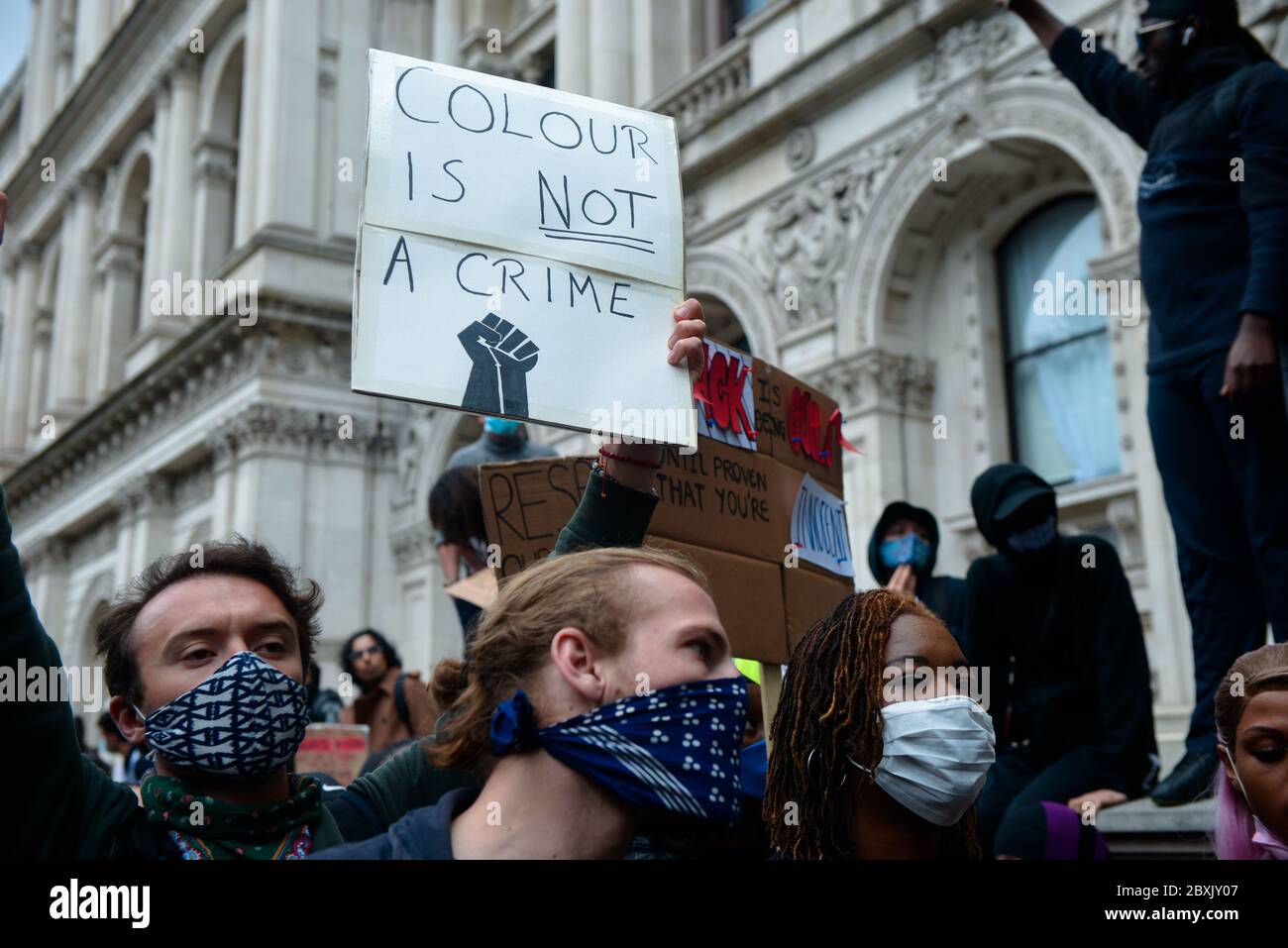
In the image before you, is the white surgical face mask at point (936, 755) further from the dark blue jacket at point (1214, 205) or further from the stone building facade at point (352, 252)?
the stone building facade at point (352, 252)

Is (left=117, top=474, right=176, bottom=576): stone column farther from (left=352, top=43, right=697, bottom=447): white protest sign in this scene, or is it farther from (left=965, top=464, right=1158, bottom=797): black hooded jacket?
(left=352, top=43, right=697, bottom=447): white protest sign

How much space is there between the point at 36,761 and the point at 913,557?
3.74 metres

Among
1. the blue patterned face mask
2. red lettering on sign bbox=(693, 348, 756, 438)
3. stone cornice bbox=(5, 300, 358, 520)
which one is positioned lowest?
the blue patterned face mask

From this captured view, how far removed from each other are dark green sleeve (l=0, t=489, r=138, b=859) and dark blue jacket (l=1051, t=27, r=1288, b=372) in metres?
3.63

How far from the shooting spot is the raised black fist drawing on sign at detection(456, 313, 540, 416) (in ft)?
8.23

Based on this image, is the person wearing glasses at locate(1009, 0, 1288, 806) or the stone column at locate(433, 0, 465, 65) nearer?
the person wearing glasses at locate(1009, 0, 1288, 806)

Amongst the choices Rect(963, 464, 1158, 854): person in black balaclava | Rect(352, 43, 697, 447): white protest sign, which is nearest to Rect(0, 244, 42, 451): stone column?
Rect(963, 464, 1158, 854): person in black balaclava

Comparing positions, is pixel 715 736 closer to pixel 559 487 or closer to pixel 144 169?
pixel 559 487

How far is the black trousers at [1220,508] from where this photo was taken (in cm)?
413

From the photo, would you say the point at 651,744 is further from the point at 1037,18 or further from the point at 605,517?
the point at 1037,18

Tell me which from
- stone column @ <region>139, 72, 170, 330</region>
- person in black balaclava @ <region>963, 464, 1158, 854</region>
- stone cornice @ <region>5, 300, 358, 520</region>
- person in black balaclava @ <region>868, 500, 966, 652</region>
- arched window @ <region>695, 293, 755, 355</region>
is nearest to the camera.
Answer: person in black balaclava @ <region>963, 464, 1158, 854</region>

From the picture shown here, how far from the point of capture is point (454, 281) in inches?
101

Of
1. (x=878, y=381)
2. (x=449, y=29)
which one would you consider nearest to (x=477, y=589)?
(x=878, y=381)

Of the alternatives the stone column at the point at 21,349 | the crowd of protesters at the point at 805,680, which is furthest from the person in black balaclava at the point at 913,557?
the stone column at the point at 21,349
